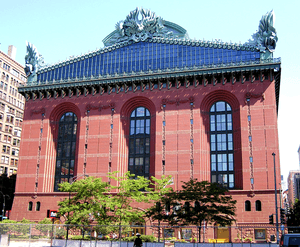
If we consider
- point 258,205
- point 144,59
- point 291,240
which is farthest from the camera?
point 144,59

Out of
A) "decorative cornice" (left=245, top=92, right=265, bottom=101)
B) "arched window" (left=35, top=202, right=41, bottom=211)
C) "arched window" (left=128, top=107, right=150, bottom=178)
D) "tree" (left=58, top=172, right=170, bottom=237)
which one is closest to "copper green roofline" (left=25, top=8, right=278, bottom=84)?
"decorative cornice" (left=245, top=92, right=265, bottom=101)

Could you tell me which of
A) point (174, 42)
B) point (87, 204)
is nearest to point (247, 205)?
point (87, 204)


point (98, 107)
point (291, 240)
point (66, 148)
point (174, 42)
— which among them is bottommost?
point (291, 240)

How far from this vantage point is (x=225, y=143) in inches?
2630

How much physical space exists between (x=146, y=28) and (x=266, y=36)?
937 inches

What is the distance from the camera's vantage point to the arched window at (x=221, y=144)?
6538 centimetres

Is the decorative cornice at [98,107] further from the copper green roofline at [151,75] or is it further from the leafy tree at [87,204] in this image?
the leafy tree at [87,204]

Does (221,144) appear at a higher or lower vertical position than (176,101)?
lower

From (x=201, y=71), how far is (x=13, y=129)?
6861cm

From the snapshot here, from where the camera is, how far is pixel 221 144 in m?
67.1

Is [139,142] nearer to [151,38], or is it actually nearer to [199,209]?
[151,38]

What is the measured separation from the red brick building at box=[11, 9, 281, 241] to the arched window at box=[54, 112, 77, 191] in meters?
0.21

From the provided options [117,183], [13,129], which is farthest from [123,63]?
[13,129]

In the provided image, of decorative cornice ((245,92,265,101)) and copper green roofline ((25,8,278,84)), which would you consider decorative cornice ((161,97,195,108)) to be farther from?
copper green roofline ((25,8,278,84))
